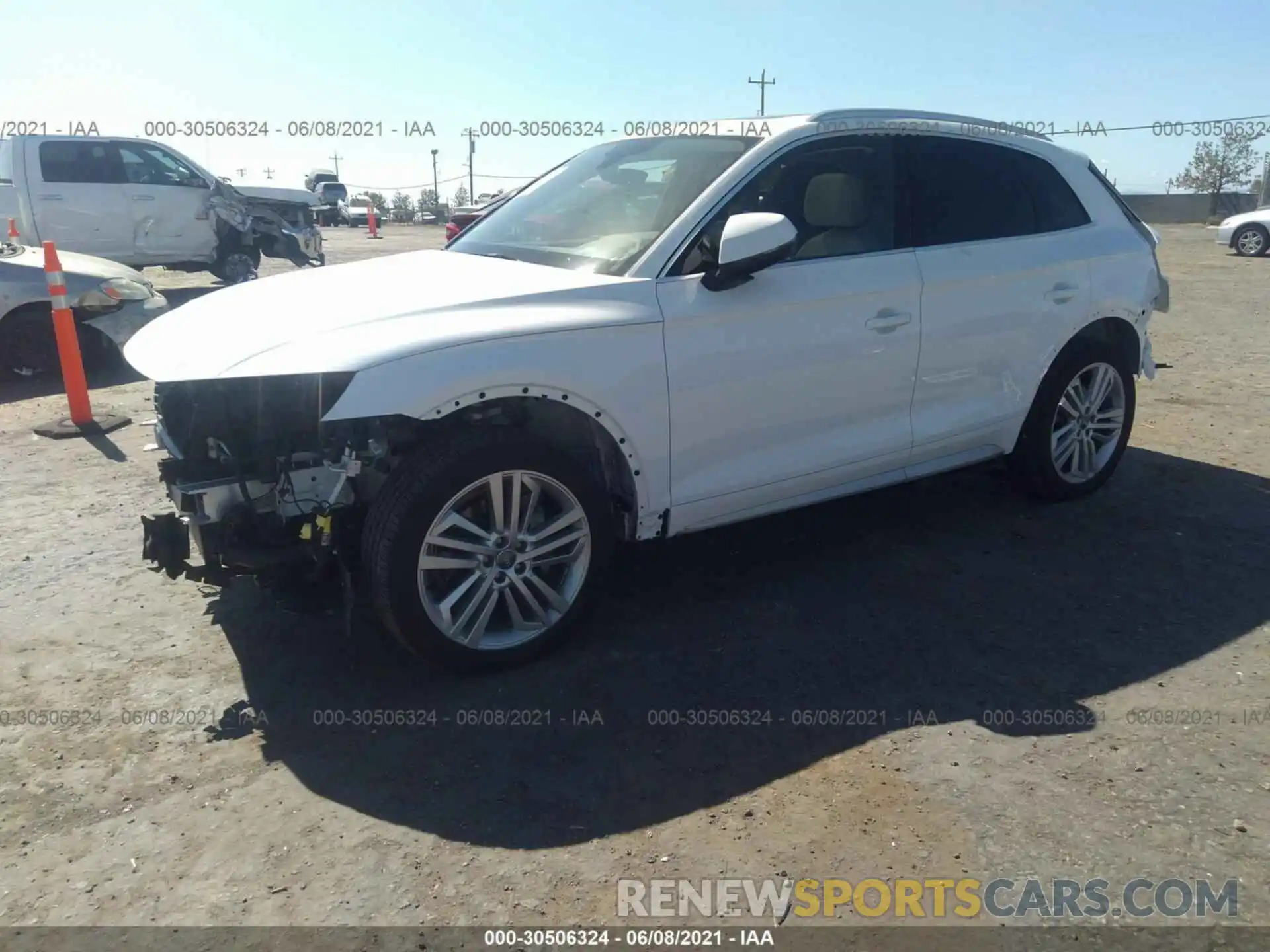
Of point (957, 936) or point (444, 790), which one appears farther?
point (444, 790)

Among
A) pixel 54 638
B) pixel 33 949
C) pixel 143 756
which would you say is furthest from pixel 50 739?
pixel 33 949

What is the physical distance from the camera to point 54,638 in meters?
3.86

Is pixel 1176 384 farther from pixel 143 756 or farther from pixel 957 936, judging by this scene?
pixel 143 756

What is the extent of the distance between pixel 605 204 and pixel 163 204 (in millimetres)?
11375

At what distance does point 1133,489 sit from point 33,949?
5415 millimetres

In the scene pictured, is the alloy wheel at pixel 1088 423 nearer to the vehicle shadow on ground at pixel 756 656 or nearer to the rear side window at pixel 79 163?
the vehicle shadow on ground at pixel 756 656

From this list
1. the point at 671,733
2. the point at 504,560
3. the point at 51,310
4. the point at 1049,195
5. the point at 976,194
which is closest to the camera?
the point at 671,733

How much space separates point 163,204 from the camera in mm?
13469

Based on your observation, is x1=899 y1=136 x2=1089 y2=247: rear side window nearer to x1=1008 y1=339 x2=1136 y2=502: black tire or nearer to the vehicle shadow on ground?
x1=1008 y1=339 x2=1136 y2=502: black tire

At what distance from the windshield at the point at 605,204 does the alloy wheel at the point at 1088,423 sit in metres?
2.27

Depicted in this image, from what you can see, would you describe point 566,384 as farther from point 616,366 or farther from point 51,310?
point 51,310

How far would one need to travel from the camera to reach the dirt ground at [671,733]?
2.63 metres

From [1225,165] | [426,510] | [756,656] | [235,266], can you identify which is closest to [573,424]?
[426,510]

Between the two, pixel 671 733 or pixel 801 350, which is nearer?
pixel 671 733
